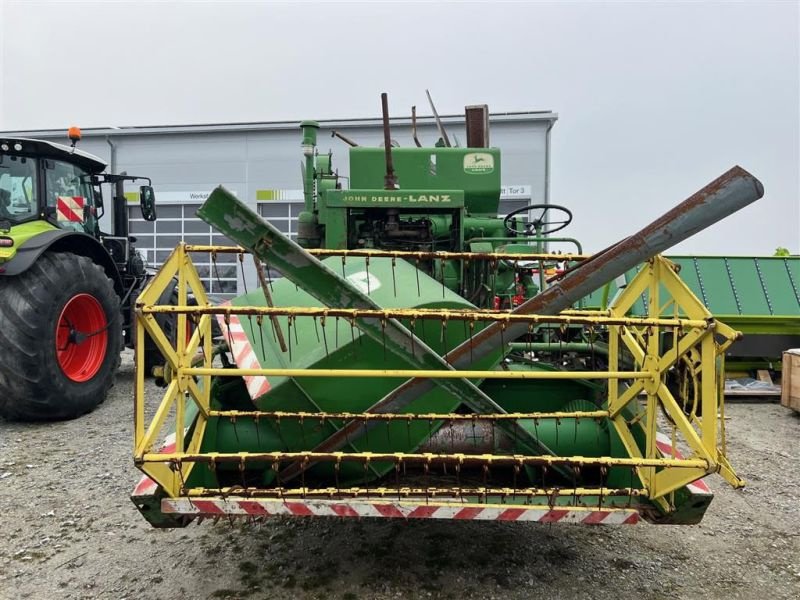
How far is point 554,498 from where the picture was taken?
84.3 inches

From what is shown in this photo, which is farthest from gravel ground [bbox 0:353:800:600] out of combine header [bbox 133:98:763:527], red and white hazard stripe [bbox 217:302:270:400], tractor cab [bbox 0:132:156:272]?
tractor cab [bbox 0:132:156:272]

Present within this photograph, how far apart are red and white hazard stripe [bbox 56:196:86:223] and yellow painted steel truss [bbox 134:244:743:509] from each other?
3.79 meters

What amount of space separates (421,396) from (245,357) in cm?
87

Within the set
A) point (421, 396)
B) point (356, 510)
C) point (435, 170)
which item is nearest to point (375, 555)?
point (356, 510)

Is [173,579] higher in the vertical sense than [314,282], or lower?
Answer: lower

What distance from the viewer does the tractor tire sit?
4.42 m

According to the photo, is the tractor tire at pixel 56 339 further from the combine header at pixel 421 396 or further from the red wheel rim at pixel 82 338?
the combine header at pixel 421 396

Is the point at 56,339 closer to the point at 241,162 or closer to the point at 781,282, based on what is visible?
the point at 781,282

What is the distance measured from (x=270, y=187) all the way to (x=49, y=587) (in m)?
13.5

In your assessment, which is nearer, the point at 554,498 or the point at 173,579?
the point at 554,498

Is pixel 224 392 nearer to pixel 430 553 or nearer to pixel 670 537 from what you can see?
pixel 430 553

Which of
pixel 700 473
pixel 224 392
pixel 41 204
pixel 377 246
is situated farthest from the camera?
pixel 41 204

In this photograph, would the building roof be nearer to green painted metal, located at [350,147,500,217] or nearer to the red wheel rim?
green painted metal, located at [350,147,500,217]

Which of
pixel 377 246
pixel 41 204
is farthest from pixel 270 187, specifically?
pixel 377 246
